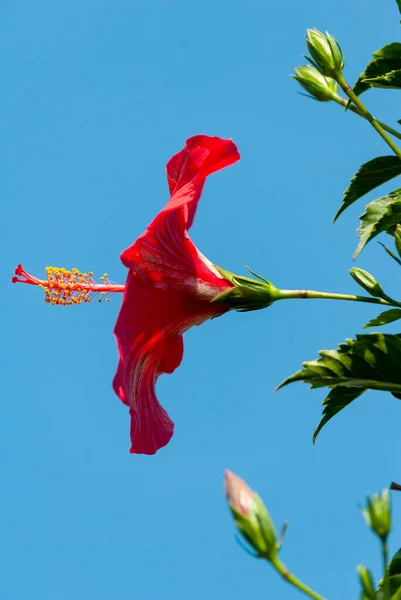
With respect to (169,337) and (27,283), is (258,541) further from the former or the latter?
(27,283)

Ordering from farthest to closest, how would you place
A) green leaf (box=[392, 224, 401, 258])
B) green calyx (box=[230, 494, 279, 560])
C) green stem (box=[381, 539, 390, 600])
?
green leaf (box=[392, 224, 401, 258]) → green calyx (box=[230, 494, 279, 560]) → green stem (box=[381, 539, 390, 600])

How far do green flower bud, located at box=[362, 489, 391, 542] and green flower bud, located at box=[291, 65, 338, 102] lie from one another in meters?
1.56

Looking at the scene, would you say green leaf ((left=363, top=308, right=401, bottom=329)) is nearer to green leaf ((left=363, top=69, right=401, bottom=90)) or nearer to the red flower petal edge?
the red flower petal edge

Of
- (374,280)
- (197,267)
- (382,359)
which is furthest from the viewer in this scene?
(197,267)

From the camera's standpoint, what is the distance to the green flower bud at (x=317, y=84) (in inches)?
100

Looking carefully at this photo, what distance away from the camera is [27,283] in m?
2.77

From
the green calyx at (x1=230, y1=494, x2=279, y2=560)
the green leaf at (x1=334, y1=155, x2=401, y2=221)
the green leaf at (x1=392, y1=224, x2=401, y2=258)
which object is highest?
the green leaf at (x1=334, y1=155, x2=401, y2=221)

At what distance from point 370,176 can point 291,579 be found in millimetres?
1448

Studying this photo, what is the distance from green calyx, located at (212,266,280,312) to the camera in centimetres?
243

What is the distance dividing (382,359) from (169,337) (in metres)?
0.83

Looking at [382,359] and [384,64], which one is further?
[384,64]

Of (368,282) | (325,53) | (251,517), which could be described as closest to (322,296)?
(368,282)

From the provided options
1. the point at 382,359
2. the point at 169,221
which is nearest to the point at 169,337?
the point at 169,221

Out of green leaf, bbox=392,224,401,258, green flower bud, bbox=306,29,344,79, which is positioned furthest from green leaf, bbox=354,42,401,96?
green leaf, bbox=392,224,401,258
